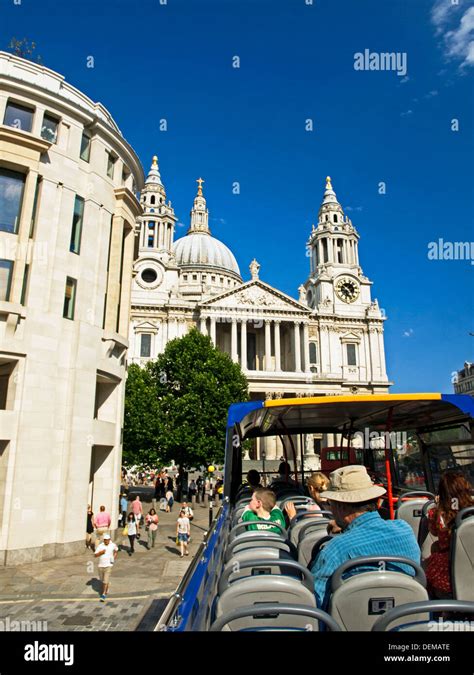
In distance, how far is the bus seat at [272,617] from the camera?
2.61 metres

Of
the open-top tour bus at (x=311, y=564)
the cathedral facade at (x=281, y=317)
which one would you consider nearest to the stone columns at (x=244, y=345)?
the cathedral facade at (x=281, y=317)

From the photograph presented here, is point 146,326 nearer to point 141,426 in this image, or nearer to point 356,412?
point 141,426

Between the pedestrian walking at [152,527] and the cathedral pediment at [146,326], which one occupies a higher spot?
the cathedral pediment at [146,326]

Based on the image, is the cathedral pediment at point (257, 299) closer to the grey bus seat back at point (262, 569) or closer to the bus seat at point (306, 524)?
the bus seat at point (306, 524)

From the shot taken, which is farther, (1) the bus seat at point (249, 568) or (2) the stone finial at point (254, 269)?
(2) the stone finial at point (254, 269)

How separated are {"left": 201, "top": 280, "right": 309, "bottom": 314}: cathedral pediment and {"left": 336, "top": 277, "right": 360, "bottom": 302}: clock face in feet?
27.2

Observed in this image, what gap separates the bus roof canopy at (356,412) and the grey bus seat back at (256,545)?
12.3 ft

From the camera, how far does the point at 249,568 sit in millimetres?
3842

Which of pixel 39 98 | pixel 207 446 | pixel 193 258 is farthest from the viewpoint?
pixel 193 258

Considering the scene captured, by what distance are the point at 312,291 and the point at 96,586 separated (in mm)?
64087

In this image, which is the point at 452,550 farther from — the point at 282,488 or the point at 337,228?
the point at 337,228
